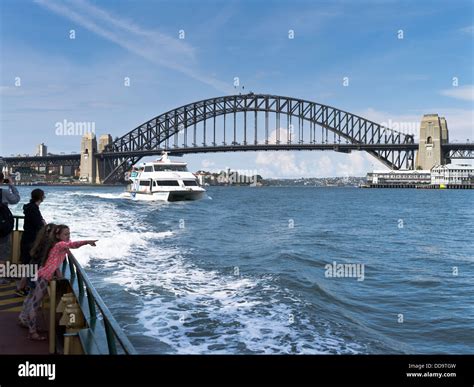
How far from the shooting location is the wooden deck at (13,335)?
14.7 feet

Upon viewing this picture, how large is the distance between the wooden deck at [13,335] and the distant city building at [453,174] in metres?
119

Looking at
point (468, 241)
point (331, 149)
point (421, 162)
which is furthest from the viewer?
point (421, 162)

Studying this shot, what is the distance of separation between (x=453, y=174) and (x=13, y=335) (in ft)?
425

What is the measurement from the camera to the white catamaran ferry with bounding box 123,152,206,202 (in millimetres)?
49562

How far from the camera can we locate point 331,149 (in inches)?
4215

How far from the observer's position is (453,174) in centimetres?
12038

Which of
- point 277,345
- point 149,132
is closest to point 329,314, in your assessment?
point 277,345

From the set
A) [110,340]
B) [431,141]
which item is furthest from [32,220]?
[431,141]

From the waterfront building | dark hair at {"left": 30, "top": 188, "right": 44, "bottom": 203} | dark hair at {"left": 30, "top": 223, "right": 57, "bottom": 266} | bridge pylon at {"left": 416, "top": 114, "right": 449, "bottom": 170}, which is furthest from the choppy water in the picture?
the waterfront building

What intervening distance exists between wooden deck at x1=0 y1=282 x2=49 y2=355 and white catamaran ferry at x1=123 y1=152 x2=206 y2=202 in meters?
43.2

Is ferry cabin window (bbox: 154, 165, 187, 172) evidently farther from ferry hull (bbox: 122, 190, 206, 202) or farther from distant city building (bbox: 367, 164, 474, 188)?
distant city building (bbox: 367, 164, 474, 188)

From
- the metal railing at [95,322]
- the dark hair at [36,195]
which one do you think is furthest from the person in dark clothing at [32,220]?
the metal railing at [95,322]
